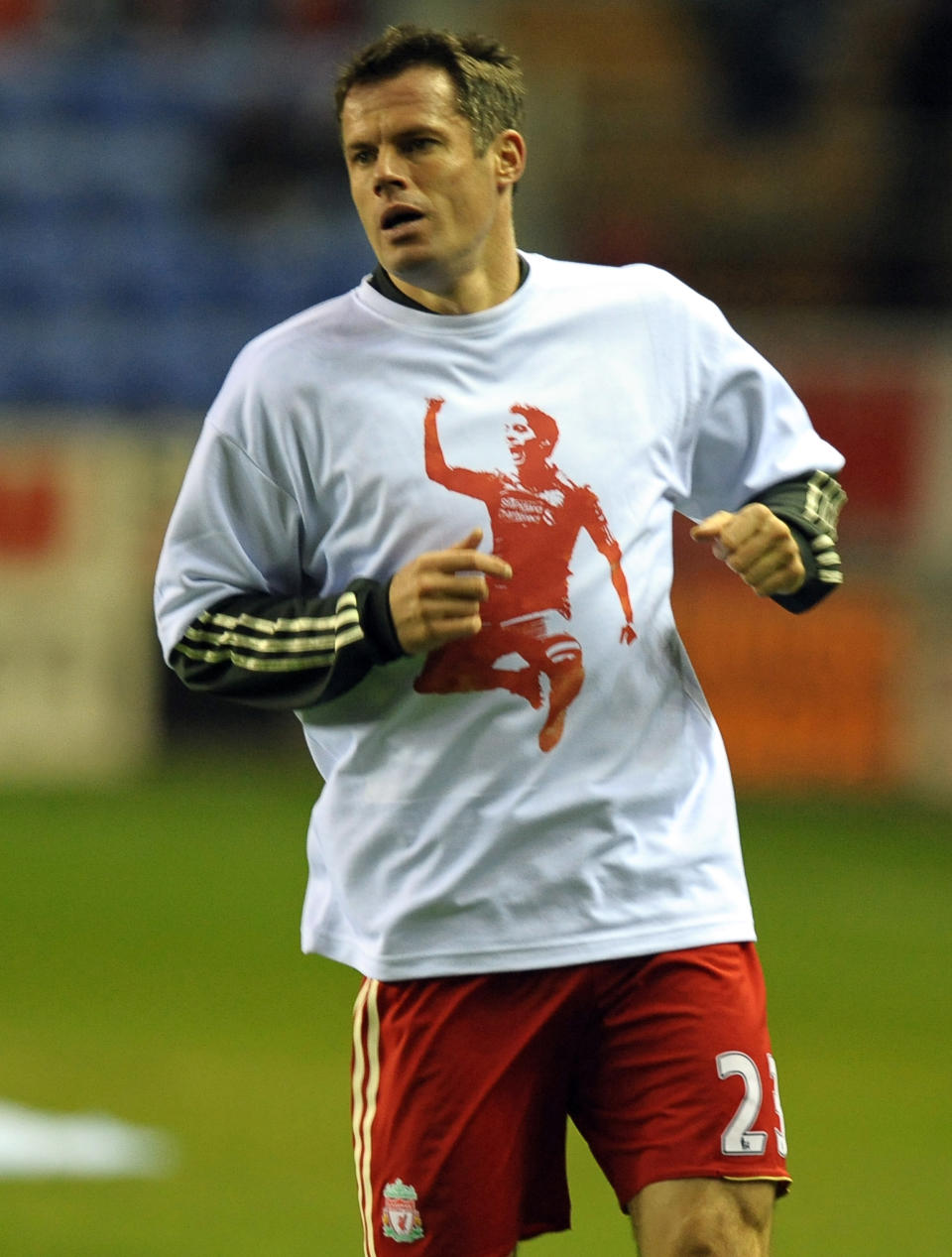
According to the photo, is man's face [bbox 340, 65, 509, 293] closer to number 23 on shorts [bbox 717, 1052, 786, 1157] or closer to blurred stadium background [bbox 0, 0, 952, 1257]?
number 23 on shorts [bbox 717, 1052, 786, 1157]

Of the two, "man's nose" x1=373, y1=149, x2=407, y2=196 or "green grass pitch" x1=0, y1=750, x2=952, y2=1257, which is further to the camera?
"green grass pitch" x1=0, y1=750, x2=952, y2=1257

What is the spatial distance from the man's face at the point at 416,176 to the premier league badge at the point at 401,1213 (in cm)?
123

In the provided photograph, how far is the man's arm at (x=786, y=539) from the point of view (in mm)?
2930

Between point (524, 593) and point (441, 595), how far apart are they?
8.1 inches

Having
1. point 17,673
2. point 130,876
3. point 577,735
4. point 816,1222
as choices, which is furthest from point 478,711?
point 17,673

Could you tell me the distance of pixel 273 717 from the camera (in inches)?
463

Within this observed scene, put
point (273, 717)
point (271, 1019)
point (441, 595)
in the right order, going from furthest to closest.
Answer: point (273, 717) < point (271, 1019) < point (441, 595)

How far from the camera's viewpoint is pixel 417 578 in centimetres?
277

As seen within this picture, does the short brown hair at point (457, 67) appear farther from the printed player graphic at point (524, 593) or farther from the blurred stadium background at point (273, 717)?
the blurred stadium background at point (273, 717)

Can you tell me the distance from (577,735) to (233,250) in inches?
419

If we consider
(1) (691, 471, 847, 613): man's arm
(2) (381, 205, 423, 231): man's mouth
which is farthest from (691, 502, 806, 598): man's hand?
(2) (381, 205, 423, 231): man's mouth

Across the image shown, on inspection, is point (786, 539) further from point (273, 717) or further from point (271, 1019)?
point (273, 717)

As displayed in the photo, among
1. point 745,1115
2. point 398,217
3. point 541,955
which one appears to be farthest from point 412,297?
point 745,1115

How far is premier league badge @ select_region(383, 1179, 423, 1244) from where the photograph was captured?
2.92 m
